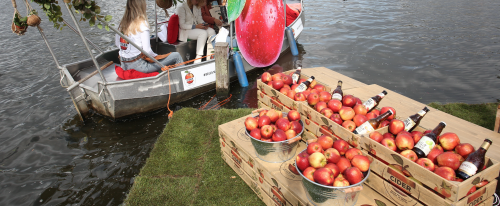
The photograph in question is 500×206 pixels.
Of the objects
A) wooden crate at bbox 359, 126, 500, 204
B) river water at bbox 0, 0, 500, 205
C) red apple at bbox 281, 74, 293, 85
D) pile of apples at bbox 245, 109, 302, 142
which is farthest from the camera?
river water at bbox 0, 0, 500, 205

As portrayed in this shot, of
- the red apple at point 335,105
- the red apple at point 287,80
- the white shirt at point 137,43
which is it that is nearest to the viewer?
the red apple at point 335,105

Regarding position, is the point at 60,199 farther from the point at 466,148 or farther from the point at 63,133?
the point at 466,148

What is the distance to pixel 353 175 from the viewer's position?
2.63 meters

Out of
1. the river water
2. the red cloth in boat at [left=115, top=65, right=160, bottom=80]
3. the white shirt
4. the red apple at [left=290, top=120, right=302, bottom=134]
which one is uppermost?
the white shirt

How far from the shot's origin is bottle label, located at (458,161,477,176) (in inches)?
97.0

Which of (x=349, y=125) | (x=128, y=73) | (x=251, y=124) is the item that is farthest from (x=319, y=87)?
(x=128, y=73)

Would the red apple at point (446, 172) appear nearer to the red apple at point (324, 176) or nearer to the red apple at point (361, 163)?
the red apple at point (361, 163)

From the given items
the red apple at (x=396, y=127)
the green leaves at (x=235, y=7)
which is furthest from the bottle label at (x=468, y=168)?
the green leaves at (x=235, y=7)

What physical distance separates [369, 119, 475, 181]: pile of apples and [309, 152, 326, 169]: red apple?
710 millimetres

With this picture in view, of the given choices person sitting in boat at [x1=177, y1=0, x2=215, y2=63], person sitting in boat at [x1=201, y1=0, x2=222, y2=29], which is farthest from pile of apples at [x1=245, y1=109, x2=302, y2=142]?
person sitting in boat at [x1=201, y1=0, x2=222, y2=29]

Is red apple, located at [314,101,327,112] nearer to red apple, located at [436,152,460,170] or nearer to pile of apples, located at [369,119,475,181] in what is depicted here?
pile of apples, located at [369,119,475,181]

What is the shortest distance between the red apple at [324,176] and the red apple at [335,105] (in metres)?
1.27

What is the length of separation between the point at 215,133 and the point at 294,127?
237 cm

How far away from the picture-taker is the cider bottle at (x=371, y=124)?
128 inches
